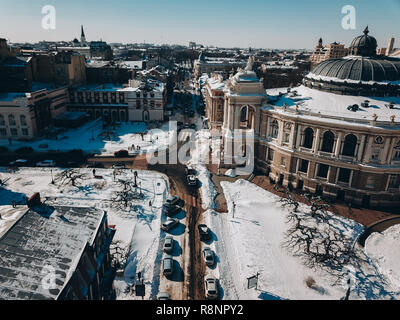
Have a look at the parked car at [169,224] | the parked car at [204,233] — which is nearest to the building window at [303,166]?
the parked car at [204,233]

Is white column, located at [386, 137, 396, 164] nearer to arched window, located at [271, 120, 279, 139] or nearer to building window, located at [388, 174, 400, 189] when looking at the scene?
building window, located at [388, 174, 400, 189]

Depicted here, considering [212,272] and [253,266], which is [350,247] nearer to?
[253,266]

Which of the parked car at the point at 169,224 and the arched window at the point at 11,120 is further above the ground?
the arched window at the point at 11,120

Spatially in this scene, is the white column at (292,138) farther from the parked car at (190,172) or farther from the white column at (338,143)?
the parked car at (190,172)

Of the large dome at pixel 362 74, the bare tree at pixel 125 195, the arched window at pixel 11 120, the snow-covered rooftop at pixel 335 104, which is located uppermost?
the large dome at pixel 362 74

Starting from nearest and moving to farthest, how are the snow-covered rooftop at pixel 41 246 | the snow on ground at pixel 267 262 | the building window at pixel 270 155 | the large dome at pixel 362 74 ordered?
the snow-covered rooftop at pixel 41 246 < the snow on ground at pixel 267 262 < the large dome at pixel 362 74 < the building window at pixel 270 155
